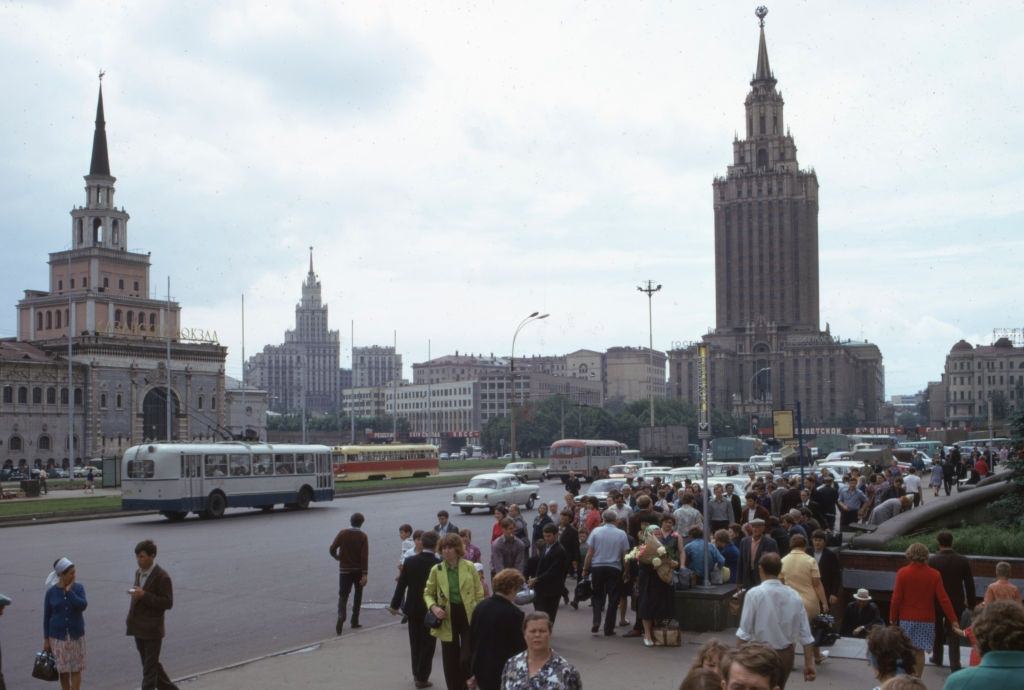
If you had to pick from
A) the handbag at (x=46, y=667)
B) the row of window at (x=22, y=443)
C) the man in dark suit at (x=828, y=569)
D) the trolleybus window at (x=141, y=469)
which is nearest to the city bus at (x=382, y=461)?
the trolleybus window at (x=141, y=469)

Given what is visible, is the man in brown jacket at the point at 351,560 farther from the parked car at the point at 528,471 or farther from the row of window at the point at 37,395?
the row of window at the point at 37,395

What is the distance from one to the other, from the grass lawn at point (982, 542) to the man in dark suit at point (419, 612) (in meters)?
8.09

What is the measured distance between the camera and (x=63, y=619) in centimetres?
951

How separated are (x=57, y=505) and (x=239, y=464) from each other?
27.1ft

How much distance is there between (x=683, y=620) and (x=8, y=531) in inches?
926

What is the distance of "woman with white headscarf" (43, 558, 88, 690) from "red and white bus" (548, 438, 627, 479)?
50.6m

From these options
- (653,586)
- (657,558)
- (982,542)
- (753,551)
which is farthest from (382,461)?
(657,558)

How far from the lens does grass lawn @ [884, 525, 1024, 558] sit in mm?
15039

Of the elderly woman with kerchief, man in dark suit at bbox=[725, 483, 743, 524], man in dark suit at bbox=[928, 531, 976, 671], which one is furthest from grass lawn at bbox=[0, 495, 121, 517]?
man in dark suit at bbox=[928, 531, 976, 671]

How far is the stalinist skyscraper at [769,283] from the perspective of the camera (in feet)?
506

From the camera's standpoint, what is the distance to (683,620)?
13406mm

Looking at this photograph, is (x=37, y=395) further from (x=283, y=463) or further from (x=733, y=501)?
(x=733, y=501)

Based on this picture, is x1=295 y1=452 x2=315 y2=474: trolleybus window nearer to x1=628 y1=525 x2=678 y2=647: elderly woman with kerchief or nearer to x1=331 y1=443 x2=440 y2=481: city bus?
x1=331 y1=443 x2=440 y2=481: city bus

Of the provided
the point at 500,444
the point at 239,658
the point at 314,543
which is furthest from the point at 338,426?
the point at 239,658
